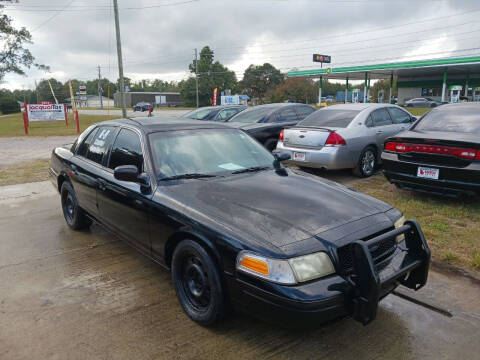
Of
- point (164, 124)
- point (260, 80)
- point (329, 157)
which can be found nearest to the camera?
point (164, 124)

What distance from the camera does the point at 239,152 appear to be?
3.88 m

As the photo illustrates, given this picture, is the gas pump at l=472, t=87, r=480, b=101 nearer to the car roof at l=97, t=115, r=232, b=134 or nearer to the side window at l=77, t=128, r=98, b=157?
the car roof at l=97, t=115, r=232, b=134

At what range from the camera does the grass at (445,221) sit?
397 centimetres

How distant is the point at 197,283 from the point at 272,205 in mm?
834

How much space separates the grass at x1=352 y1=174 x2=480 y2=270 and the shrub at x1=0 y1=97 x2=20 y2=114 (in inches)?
2224

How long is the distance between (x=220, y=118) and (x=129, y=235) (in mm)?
9119

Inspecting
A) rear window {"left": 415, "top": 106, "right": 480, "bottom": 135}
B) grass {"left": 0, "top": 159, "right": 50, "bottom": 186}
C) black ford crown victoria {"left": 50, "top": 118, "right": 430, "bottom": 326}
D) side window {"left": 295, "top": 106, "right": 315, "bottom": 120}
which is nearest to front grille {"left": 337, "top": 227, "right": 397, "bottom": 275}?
black ford crown victoria {"left": 50, "top": 118, "right": 430, "bottom": 326}

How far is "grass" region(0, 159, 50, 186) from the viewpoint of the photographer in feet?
27.0

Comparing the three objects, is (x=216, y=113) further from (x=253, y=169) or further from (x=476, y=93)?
(x=476, y=93)

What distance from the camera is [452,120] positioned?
5.72 metres

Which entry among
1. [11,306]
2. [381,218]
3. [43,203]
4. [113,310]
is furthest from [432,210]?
[43,203]

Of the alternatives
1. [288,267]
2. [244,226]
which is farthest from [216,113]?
[288,267]

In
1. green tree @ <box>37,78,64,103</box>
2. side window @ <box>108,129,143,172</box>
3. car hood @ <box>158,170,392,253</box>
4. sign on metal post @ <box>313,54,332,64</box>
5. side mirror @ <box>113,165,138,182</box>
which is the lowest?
car hood @ <box>158,170,392,253</box>

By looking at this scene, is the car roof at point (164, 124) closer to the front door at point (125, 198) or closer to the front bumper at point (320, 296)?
the front door at point (125, 198)
